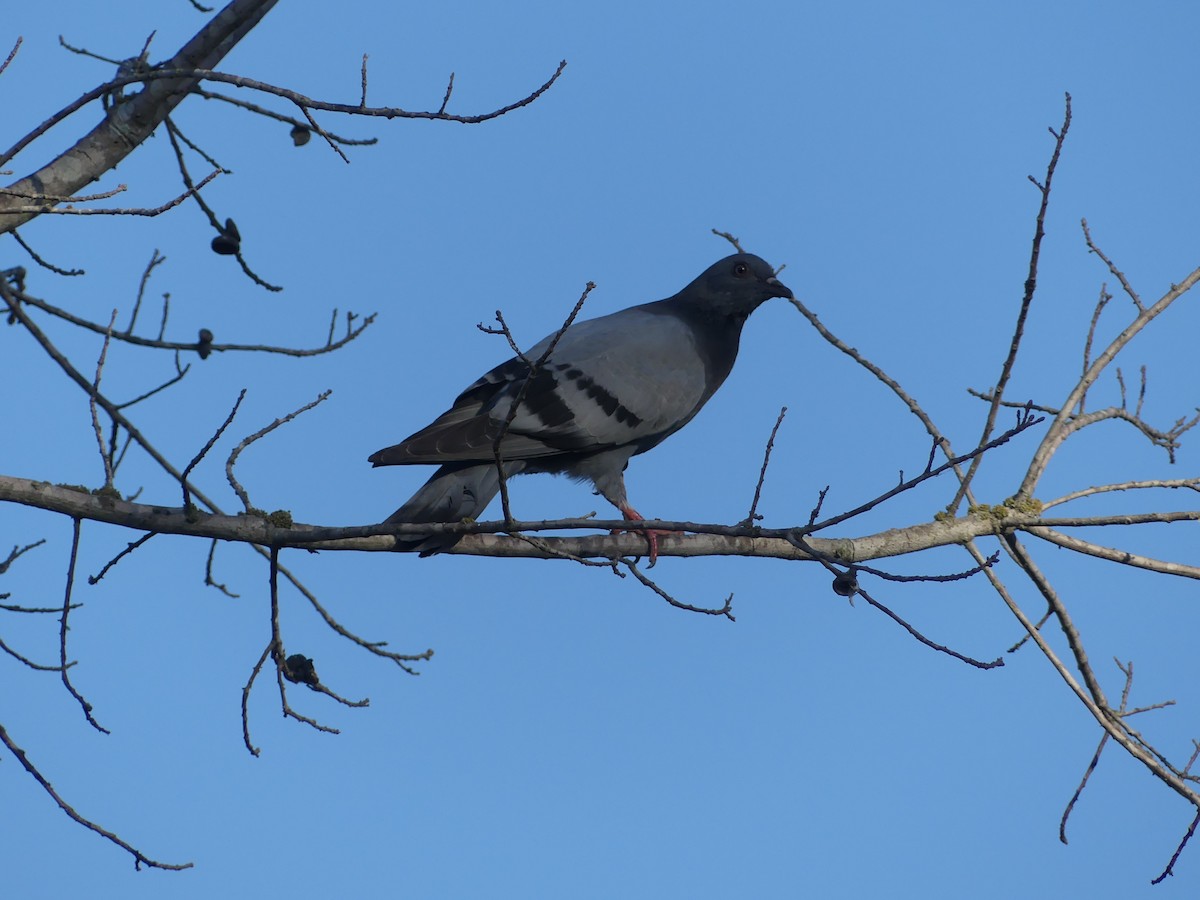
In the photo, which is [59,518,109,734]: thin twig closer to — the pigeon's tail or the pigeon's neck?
the pigeon's tail

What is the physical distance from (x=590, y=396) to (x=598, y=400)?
2.1 inches

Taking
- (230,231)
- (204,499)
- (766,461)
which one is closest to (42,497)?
(204,499)

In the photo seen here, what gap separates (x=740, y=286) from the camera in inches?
306

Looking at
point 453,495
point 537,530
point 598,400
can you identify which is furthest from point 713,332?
point 537,530

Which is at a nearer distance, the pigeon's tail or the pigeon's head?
the pigeon's tail

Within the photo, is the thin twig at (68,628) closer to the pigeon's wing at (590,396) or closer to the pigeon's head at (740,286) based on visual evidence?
the pigeon's wing at (590,396)

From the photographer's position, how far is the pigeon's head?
25.4 feet

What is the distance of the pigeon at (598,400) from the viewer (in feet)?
18.5

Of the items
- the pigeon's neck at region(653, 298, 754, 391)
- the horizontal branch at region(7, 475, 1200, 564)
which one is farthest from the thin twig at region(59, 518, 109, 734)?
the pigeon's neck at region(653, 298, 754, 391)

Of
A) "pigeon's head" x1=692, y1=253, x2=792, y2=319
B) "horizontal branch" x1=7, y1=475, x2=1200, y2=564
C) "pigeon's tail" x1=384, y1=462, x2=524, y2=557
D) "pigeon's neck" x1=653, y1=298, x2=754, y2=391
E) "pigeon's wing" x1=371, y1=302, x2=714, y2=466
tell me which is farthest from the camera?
"pigeon's head" x1=692, y1=253, x2=792, y2=319

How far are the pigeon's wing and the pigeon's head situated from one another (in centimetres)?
39

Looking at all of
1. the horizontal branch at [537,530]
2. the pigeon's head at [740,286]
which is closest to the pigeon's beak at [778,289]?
the pigeon's head at [740,286]

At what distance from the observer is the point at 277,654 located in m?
4.48

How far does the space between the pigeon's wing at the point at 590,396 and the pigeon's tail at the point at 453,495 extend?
129 millimetres
